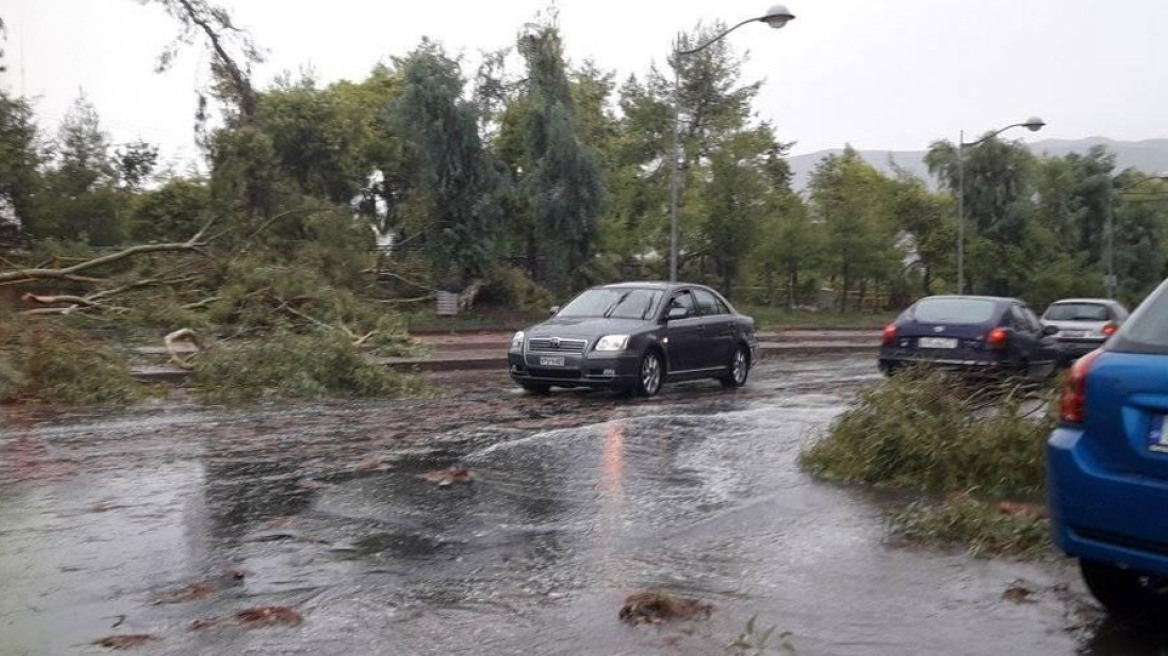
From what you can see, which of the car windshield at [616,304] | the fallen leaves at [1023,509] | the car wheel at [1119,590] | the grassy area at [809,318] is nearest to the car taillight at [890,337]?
the car windshield at [616,304]

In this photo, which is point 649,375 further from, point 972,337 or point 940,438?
point 940,438

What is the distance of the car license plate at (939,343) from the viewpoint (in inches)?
657

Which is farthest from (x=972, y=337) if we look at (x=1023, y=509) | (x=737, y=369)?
(x=1023, y=509)

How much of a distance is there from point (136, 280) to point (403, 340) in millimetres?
5073

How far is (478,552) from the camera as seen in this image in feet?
21.4

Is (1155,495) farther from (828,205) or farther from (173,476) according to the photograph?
(828,205)

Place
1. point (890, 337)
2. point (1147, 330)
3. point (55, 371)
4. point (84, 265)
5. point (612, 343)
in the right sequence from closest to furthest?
point (1147, 330)
point (55, 371)
point (612, 343)
point (890, 337)
point (84, 265)

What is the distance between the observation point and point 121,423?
12484 mm

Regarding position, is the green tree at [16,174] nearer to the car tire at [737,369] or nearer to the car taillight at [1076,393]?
the car tire at [737,369]

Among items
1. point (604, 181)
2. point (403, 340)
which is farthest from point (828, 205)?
point (403, 340)

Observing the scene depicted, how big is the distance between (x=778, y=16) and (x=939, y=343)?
1091 cm

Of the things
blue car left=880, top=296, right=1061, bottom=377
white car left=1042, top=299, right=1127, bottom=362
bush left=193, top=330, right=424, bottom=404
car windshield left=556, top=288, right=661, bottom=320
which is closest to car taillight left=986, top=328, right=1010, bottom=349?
blue car left=880, top=296, right=1061, bottom=377

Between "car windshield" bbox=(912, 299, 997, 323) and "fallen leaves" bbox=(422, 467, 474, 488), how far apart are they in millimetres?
10044

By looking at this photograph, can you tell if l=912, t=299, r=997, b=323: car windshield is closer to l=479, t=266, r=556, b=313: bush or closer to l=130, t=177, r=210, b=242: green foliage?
l=479, t=266, r=556, b=313: bush
